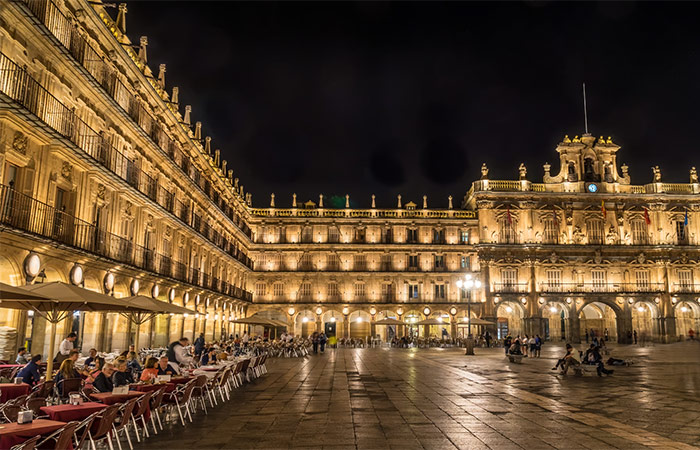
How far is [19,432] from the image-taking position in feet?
20.7

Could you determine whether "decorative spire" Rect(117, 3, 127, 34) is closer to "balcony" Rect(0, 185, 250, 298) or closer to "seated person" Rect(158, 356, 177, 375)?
"balcony" Rect(0, 185, 250, 298)

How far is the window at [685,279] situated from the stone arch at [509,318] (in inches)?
616

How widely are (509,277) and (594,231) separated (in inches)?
384

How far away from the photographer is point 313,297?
54094 mm

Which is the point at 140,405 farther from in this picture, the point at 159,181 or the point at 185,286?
the point at 185,286

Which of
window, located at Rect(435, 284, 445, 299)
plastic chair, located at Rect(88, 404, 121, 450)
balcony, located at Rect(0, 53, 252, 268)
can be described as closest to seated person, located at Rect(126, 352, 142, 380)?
plastic chair, located at Rect(88, 404, 121, 450)

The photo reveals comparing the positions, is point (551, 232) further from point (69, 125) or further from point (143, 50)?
point (69, 125)

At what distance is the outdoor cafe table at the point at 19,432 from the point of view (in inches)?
247

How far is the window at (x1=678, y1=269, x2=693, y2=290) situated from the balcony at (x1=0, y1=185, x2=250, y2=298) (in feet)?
157

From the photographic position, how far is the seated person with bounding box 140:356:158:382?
11188 mm

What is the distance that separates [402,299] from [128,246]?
34654mm

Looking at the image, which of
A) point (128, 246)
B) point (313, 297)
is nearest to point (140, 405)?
point (128, 246)

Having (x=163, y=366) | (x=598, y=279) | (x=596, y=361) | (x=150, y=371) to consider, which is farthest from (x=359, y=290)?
(x=150, y=371)

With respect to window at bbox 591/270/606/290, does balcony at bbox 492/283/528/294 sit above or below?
below
